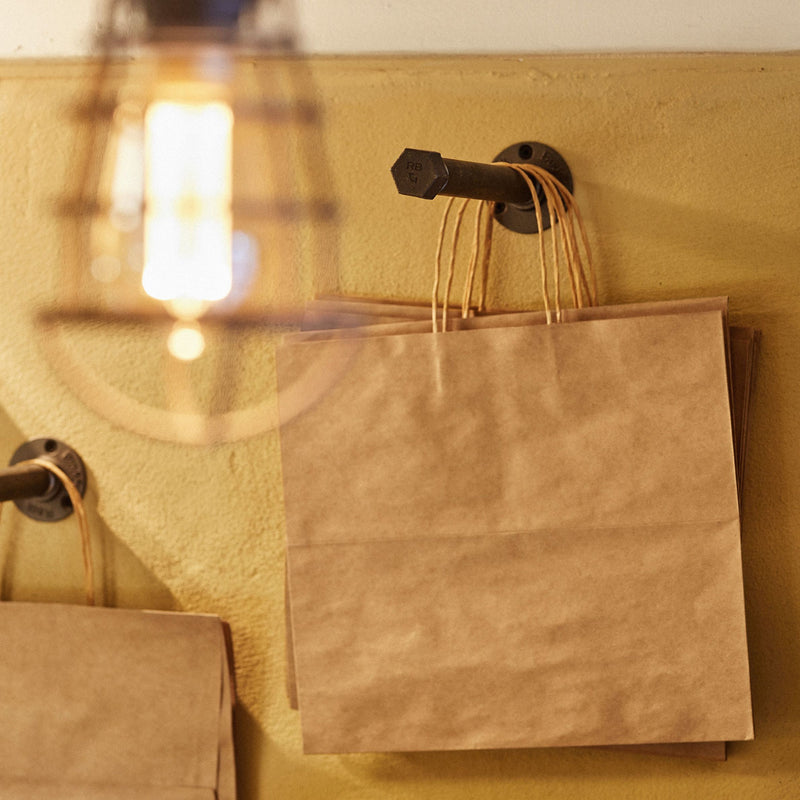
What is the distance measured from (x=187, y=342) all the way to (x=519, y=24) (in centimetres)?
35

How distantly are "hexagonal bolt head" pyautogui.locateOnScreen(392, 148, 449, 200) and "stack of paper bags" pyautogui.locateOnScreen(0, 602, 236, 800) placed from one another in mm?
349

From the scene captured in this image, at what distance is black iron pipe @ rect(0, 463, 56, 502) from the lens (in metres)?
0.64

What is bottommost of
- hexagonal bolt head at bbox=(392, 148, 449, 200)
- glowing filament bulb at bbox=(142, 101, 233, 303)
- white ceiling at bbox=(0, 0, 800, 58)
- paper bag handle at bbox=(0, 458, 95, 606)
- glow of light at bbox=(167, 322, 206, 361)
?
paper bag handle at bbox=(0, 458, 95, 606)

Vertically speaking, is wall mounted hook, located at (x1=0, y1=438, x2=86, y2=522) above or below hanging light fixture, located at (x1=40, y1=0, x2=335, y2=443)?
below

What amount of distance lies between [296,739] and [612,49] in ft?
1.86

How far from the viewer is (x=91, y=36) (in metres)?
0.68

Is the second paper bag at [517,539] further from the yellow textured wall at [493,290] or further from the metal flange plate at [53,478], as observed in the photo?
the metal flange plate at [53,478]

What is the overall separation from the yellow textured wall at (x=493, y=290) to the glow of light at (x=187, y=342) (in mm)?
74

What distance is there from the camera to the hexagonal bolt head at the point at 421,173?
1.61ft

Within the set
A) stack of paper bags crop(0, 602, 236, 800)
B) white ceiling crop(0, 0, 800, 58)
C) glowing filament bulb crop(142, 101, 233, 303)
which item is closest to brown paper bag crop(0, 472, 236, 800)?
stack of paper bags crop(0, 602, 236, 800)

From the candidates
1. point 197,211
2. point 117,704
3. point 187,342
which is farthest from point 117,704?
point 197,211

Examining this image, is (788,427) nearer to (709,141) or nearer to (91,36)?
(709,141)

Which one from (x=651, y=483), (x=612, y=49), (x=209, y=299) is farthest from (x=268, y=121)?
(x=651, y=483)

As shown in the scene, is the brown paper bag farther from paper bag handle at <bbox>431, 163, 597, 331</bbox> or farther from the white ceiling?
the white ceiling
